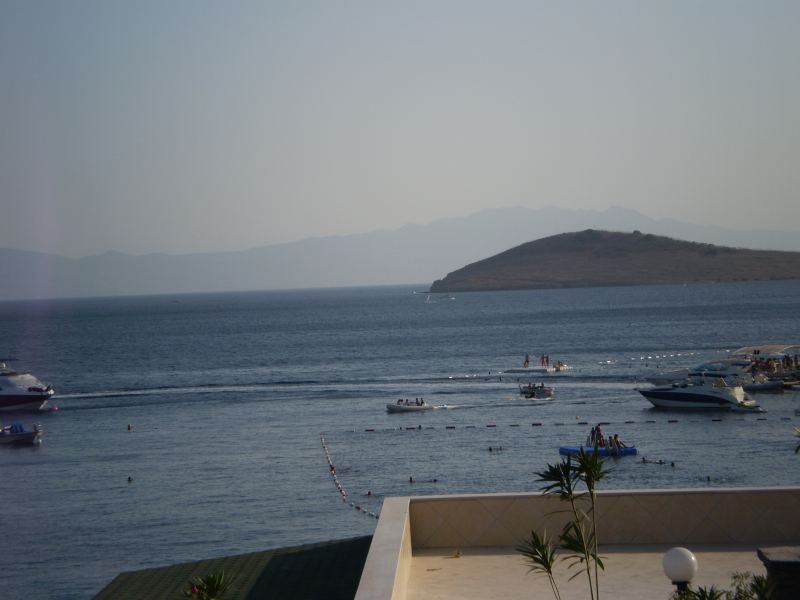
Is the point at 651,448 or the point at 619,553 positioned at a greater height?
the point at 619,553

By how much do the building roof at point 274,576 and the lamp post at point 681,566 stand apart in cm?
390

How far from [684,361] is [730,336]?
28368 millimetres

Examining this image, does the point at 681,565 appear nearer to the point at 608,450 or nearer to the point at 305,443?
the point at 608,450

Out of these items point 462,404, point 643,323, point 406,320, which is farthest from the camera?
point 406,320

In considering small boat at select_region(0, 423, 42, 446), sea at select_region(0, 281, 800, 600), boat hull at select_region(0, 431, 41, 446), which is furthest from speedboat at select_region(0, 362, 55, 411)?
boat hull at select_region(0, 431, 41, 446)

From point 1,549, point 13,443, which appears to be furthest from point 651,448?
point 13,443

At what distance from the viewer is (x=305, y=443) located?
2061 inches

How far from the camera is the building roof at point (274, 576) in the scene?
10.8 m

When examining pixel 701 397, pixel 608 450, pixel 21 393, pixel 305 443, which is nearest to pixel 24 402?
pixel 21 393

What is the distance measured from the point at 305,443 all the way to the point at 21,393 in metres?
31.2

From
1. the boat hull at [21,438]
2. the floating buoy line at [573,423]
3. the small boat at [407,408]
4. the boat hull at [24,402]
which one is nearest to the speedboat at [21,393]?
the boat hull at [24,402]

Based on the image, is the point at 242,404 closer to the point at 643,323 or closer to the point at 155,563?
the point at 155,563

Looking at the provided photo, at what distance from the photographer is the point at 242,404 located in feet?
236

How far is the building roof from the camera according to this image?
10.8 metres
